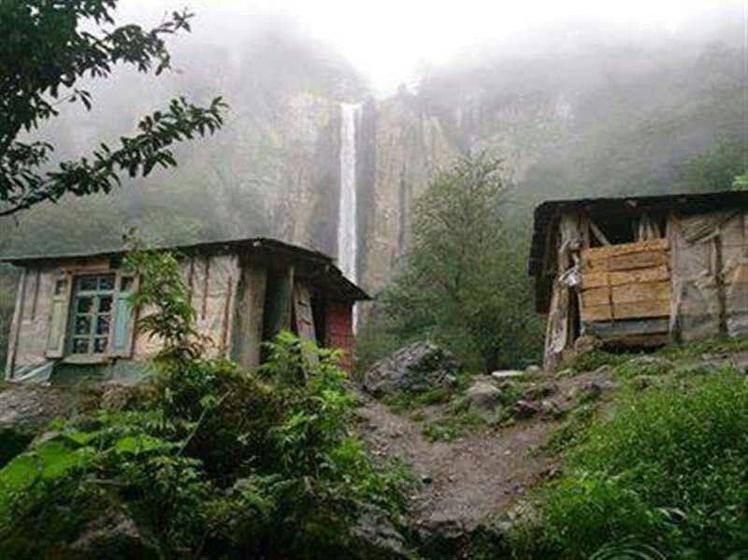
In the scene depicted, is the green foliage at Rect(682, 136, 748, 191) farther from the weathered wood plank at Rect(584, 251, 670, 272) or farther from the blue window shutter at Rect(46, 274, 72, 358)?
the blue window shutter at Rect(46, 274, 72, 358)

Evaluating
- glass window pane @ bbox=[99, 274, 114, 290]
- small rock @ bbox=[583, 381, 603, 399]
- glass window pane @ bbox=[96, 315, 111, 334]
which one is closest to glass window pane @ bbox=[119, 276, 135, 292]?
glass window pane @ bbox=[99, 274, 114, 290]

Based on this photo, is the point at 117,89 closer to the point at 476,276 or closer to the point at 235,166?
the point at 235,166

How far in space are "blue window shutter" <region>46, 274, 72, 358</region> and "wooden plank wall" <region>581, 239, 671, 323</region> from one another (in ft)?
40.8

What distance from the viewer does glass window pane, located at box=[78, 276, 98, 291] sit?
62.2ft

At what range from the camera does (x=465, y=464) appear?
10.2 meters

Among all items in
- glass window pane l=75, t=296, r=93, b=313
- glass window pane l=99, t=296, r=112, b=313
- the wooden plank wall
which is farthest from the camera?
glass window pane l=75, t=296, r=93, b=313

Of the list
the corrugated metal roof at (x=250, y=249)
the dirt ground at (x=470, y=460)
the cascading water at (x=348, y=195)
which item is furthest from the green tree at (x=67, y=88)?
the cascading water at (x=348, y=195)

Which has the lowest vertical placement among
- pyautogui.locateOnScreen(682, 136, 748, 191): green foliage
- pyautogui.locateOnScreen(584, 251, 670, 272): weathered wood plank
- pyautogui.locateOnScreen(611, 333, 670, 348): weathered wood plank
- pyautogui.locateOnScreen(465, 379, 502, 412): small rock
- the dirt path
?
the dirt path

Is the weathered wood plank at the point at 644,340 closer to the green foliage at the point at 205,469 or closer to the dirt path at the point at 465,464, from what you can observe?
the dirt path at the point at 465,464

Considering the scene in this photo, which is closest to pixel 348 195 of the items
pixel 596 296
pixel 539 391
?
pixel 596 296

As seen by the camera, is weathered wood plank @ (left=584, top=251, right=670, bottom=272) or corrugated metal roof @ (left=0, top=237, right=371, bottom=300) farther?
corrugated metal roof @ (left=0, top=237, right=371, bottom=300)

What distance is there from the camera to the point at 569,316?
17609 mm

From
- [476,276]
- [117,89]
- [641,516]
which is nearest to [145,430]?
[641,516]

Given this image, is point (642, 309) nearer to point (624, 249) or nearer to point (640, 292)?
point (640, 292)
